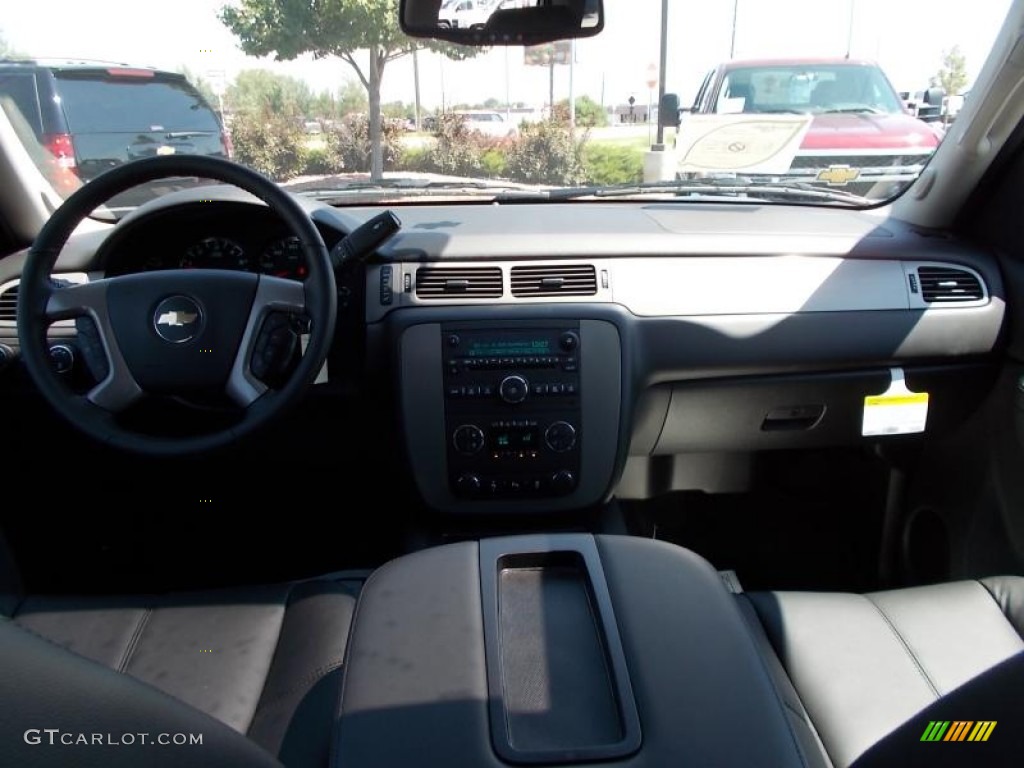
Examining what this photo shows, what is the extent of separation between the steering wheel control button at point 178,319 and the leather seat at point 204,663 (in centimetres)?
66

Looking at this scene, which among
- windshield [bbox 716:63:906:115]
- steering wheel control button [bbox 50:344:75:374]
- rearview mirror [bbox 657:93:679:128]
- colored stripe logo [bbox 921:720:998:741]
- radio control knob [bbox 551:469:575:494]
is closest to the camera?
colored stripe logo [bbox 921:720:998:741]

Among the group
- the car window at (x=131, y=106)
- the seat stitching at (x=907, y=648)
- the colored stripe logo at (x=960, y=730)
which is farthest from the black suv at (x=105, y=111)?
the colored stripe logo at (x=960, y=730)

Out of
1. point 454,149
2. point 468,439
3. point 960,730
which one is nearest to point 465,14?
point 454,149

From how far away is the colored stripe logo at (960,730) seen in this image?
1020 millimetres

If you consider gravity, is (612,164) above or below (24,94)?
below

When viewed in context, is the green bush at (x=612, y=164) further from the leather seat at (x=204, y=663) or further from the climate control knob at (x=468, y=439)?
the leather seat at (x=204, y=663)

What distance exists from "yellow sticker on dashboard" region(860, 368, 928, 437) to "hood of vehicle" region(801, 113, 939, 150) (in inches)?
40.5

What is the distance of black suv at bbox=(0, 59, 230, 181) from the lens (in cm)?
289

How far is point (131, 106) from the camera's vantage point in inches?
133

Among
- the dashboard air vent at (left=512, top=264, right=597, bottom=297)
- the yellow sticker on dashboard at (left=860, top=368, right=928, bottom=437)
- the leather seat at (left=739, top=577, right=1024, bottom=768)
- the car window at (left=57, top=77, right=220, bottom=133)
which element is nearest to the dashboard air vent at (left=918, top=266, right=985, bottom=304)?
the yellow sticker on dashboard at (left=860, top=368, right=928, bottom=437)

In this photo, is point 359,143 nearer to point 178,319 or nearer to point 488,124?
point 488,124

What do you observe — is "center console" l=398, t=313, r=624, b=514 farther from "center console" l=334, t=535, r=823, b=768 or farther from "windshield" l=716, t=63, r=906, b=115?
"windshield" l=716, t=63, r=906, b=115

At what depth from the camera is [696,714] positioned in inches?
45.4

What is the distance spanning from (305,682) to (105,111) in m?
2.51
